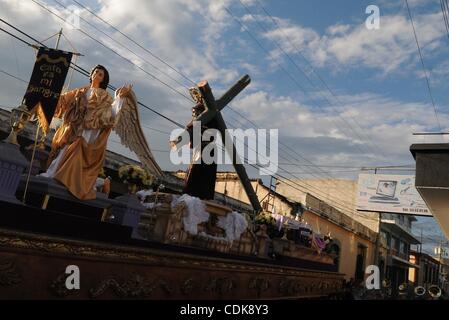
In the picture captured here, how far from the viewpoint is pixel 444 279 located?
6325 centimetres

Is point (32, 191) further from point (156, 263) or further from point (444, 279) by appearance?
point (444, 279)

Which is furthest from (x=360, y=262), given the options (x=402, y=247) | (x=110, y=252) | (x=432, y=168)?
(x=110, y=252)

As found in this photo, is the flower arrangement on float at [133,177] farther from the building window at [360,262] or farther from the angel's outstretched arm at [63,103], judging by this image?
the building window at [360,262]

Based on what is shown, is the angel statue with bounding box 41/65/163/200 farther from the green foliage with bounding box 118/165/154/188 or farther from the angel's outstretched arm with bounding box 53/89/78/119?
the green foliage with bounding box 118/165/154/188

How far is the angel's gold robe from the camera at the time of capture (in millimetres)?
5320

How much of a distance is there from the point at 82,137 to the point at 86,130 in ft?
0.41

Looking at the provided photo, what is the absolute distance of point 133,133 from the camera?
6.33m

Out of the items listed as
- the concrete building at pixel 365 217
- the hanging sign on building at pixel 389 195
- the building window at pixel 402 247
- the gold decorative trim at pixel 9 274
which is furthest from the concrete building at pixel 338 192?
the gold decorative trim at pixel 9 274

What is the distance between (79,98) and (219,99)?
19.8ft

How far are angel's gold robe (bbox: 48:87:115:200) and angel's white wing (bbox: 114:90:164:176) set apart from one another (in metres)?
0.35

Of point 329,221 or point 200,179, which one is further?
point 329,221

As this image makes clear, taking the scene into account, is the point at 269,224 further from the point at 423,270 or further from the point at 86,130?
the point at 423,270

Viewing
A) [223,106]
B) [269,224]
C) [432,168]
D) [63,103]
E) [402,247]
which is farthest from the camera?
[402,247]
